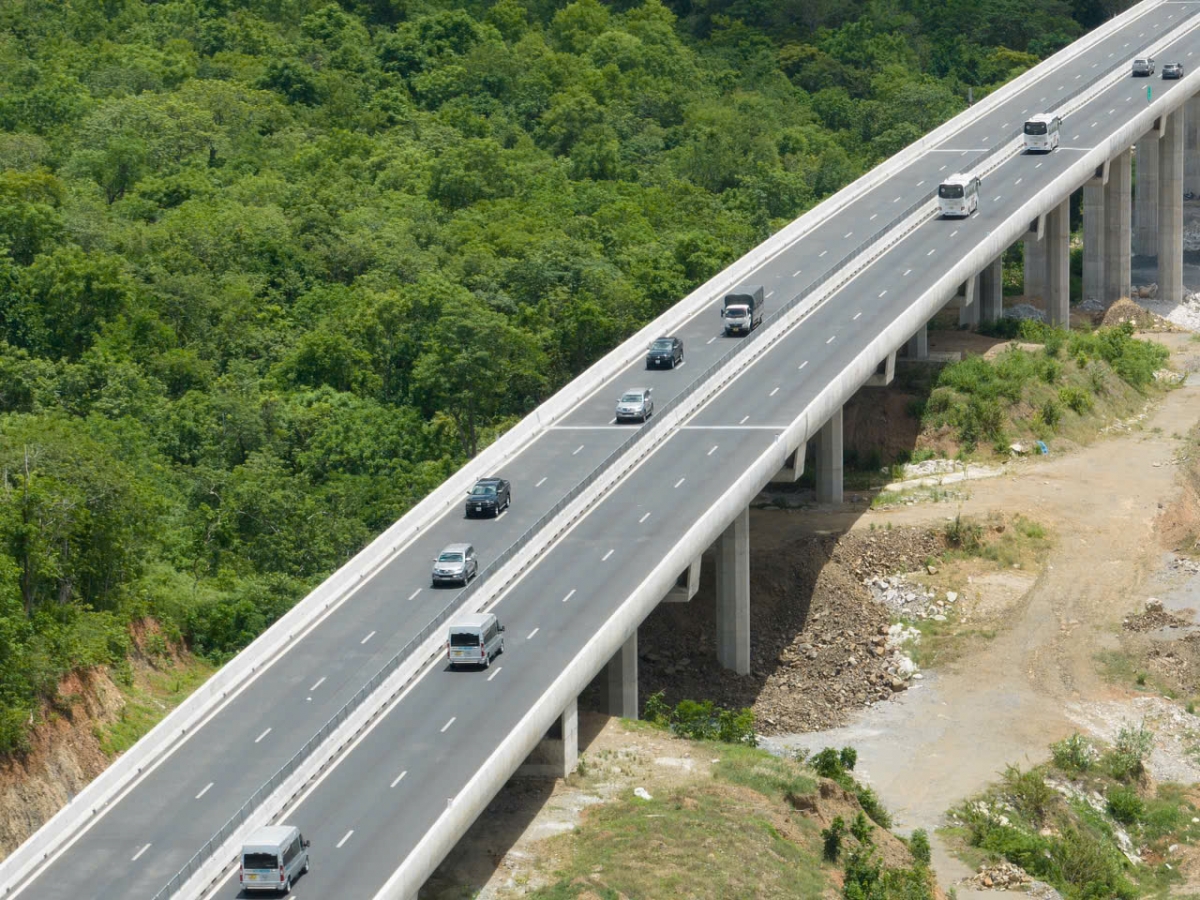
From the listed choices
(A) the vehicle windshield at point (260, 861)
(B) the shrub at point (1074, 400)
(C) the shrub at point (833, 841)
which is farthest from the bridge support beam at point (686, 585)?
(B) the shrub at point (1074, 400)

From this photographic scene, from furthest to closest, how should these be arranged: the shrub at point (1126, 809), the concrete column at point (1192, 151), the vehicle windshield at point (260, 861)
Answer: the concrete column at point (1192, 151)
the shrub at point (1126, 809)
the vehicle windshield at point (260, 861)

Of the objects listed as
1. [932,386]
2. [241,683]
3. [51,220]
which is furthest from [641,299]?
[241,683]

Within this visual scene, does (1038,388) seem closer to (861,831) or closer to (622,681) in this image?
(622,681)

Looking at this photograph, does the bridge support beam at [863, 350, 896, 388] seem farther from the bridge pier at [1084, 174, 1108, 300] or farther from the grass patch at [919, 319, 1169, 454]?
the bridge pier at [1084, 174, 1108, 300]

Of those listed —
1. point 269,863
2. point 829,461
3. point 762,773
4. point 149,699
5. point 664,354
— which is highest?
point 664,354

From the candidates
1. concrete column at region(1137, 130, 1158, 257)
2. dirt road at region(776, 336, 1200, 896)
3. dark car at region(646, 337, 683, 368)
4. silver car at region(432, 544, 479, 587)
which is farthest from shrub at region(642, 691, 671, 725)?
concrete column at region(1137, 130, 1158, 257)

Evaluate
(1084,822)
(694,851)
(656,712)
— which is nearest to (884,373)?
(656,712)

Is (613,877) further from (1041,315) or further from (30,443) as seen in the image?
(1041,315)

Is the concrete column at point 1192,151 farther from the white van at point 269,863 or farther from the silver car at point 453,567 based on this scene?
the white van at point 269,863
